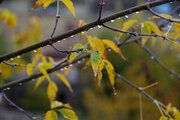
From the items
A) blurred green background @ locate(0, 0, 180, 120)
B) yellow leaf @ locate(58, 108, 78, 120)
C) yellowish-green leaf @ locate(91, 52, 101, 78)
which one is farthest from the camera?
blurred green background @ locate(0, 0, 180, 120)

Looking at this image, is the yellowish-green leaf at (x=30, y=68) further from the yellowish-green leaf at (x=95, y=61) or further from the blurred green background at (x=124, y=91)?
the blurred green background at (x=124, y=91)

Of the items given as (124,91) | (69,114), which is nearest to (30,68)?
(69,114)

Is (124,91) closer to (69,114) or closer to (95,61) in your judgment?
(69,114)

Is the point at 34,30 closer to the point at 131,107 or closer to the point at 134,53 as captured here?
the point at 134,53

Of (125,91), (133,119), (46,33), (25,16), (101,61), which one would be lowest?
(101,61)

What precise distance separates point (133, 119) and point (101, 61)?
2.48 m

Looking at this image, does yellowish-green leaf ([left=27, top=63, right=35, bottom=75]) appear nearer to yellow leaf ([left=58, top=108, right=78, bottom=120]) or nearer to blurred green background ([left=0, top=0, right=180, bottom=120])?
yellow leaf ([left=58, top=108, right=78, bottom=120])

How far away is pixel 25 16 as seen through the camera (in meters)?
6.34

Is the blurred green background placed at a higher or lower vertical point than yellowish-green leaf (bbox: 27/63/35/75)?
higher

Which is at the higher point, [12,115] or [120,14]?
[12,115]

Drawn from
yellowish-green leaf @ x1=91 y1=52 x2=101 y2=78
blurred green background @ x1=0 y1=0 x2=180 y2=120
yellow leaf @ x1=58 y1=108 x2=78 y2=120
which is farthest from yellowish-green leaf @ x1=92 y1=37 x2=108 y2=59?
blurred green background @ x1=0 y1=0 x2=180 y2=120

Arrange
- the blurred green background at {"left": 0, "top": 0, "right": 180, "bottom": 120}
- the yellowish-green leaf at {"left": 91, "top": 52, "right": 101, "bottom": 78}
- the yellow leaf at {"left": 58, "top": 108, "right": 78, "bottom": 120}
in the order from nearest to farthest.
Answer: the yellowish-green leaf at {"left": 91, "top": 52, "right": 101, "bottom": 78}, the yellow leaf at {"left": 58, "top": 108, "right": 78, "bottom": 120}, the blurred green background at {"left": 0, "top": 0, "right": 180, "bottom": 120}

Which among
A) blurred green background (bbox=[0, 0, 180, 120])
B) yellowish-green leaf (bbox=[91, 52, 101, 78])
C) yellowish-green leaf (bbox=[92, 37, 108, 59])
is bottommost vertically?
yellowish-green leaf (bbox=[91, 52, 101, 78])

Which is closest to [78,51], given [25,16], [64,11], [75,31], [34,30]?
[75,31]
